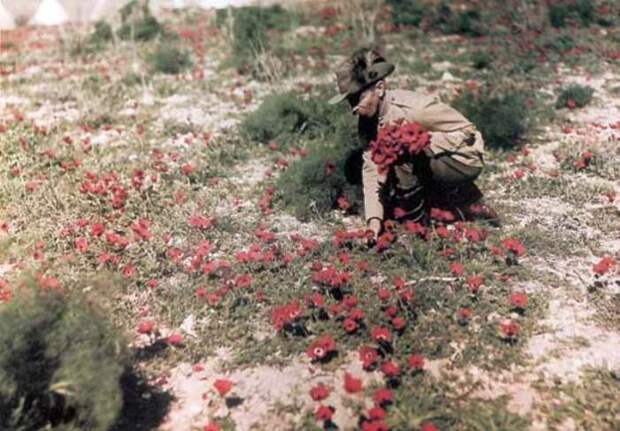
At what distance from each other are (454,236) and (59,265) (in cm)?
308

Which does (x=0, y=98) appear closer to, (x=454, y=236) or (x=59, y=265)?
(x=59, y=265)

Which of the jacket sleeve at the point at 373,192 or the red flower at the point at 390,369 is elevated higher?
the jacket sleeve at the point at 373,192

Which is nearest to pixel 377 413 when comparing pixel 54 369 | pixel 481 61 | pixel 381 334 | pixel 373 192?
pixel 381 334

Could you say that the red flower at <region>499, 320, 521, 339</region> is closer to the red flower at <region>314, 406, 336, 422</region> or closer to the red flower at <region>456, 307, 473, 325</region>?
the red flower at <region>456, 307, 473, 325</region>

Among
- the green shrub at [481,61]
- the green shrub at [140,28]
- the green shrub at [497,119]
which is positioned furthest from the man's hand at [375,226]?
the green shrub at [140,28]

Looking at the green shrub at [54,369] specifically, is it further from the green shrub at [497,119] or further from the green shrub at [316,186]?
the green shrub at [497,119]

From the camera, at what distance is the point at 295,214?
5273 mm

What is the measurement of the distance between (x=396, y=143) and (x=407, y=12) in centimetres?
940

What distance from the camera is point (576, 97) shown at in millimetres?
7570

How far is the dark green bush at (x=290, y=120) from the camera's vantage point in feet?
22.3

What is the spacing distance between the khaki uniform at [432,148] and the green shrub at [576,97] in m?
3.53

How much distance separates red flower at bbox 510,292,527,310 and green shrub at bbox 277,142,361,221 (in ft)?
5.90

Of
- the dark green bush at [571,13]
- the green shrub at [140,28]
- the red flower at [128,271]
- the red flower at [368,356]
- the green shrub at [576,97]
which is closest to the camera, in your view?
the red flower at [368,356]

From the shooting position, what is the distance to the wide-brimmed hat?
4312mm
